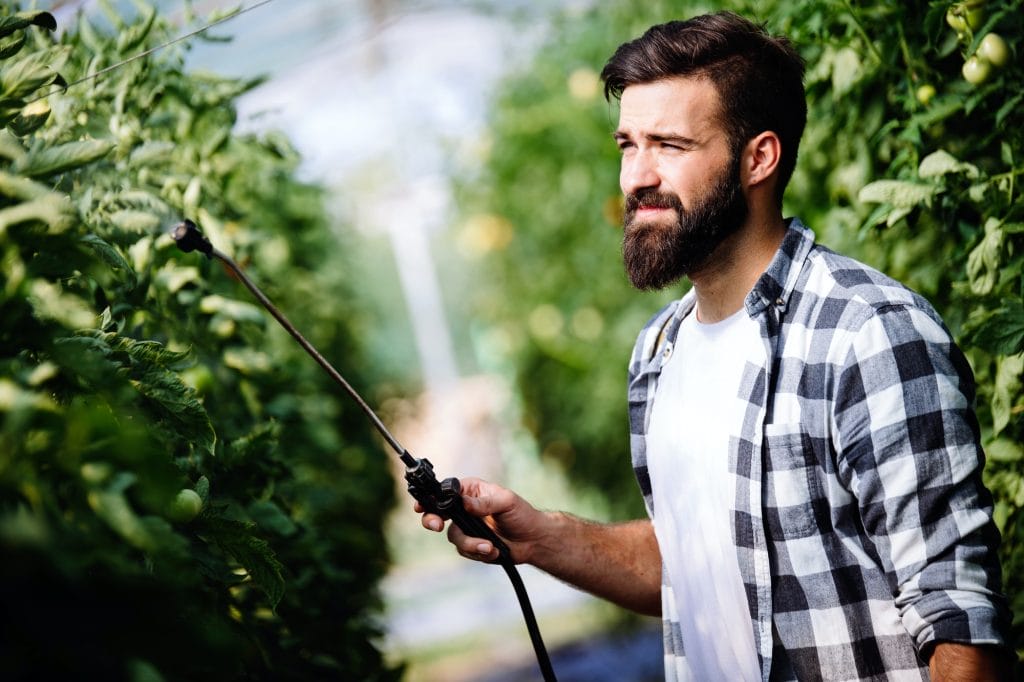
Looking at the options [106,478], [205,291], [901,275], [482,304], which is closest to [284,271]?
[205,291]

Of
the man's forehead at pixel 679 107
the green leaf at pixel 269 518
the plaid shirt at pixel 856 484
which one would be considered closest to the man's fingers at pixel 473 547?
the green leaf at pixel 269 518

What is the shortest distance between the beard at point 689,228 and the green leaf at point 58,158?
0.95m

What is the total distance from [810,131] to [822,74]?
8.3 inches

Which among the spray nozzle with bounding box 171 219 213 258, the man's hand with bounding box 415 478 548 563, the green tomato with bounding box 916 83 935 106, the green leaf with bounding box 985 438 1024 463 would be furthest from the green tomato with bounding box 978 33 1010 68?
the spray nozzle with bounding box 171 219 213 258

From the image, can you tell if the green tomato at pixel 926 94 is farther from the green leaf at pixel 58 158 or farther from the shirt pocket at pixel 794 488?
the green leaf at pixel 58 158

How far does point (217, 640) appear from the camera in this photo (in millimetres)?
823

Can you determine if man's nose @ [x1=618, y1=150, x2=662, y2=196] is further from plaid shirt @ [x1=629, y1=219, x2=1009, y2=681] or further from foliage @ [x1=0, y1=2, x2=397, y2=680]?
foliage @ [x1=0, y1=2, x2=397, y2=680]

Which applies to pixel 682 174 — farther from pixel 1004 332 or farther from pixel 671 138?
pixel 1004 332

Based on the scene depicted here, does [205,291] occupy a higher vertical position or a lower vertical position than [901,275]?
higher

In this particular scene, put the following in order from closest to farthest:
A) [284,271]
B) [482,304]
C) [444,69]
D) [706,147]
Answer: [706,147] → [284,271] → [482,304] → [444,69]

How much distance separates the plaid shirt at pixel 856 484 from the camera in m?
1.30

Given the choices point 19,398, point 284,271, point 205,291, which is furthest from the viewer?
point 284,271

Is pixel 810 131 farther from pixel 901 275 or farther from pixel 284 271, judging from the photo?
pixel 284 271

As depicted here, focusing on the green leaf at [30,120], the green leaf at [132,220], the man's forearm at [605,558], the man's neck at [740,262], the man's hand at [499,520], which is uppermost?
the green leaf at [30,120]
